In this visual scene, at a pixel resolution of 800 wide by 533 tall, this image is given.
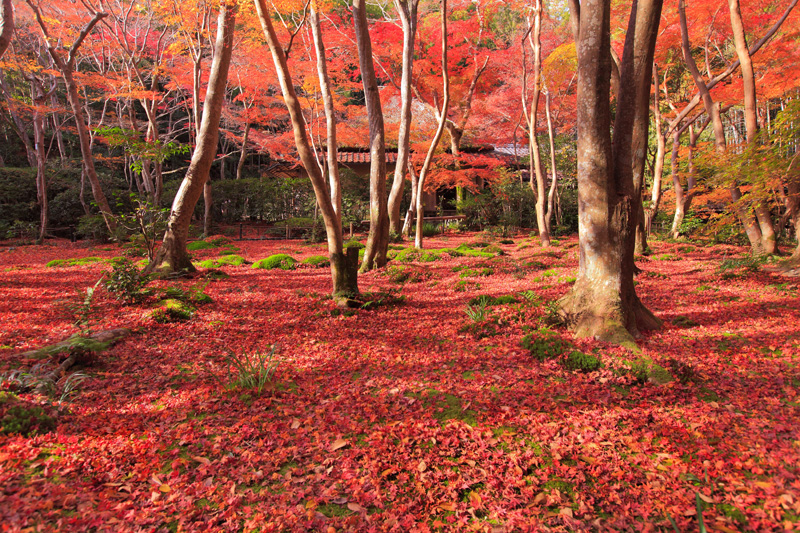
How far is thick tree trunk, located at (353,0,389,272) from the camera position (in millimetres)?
8016

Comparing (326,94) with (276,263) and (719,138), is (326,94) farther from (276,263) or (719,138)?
(719,138)

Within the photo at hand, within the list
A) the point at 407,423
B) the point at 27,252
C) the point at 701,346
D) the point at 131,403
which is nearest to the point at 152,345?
the point at 131,403

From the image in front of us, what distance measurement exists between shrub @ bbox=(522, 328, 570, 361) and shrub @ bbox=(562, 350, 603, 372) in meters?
0.18

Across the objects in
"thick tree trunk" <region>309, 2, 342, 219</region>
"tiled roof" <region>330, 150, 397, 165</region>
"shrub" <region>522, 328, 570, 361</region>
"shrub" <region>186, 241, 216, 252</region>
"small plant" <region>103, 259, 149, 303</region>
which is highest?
"tiled roof" <region>330, 150, 397, 165</region>

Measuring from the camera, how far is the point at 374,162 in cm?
878

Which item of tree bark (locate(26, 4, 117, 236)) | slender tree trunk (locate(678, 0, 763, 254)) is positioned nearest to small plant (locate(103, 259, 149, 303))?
tree bark (locate(26, 4, 117, 236))

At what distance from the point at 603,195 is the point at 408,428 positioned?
3.14m

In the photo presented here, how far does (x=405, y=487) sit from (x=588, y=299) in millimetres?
3060

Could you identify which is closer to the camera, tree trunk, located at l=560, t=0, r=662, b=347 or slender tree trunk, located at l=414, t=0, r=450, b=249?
tree trunk, located at l=560, t=0, r=662, b=347

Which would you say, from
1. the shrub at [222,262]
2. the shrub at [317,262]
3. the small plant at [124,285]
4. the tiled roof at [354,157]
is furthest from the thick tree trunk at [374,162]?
the tiled roof at [354,157]

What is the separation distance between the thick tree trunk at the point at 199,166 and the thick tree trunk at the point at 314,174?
7.74ft

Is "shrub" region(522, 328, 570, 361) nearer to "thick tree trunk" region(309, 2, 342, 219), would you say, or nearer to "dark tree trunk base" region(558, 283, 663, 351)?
"dark tree trunk base" region(558, 283, 663, 351)

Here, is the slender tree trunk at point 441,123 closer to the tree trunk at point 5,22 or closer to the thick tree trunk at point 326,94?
the thick tree trunk at point 326,94

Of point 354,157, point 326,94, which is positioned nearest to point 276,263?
point 326,94
